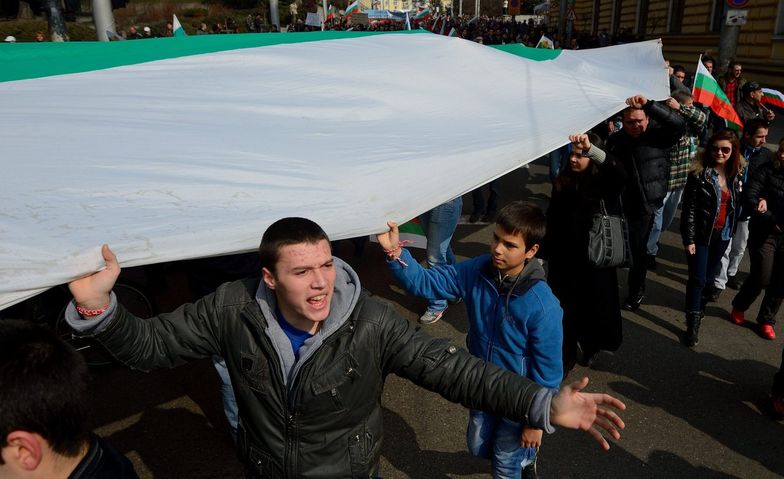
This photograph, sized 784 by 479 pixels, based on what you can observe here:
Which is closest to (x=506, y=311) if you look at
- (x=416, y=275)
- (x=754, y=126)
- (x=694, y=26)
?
(x=416, y=275)

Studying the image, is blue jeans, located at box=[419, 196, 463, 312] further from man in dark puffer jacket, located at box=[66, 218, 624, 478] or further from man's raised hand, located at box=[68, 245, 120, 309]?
man's raised hand, located at box=[68, 245, 120, 309]

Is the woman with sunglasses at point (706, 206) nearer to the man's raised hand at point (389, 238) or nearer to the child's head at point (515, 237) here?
the child's head at point (515, 237)

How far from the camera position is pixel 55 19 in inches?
301

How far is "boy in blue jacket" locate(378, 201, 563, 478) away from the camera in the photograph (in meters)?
2.46

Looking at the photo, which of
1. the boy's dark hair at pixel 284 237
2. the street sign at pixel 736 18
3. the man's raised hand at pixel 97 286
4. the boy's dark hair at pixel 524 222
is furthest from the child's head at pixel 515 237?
the street sign at pixel 736 18

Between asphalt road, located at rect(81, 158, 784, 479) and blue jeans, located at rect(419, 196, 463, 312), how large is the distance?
1.54ft

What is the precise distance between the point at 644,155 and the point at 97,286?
3.78 metres

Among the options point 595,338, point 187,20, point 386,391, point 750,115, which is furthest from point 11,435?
point 187,20

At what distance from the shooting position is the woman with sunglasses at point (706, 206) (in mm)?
4121

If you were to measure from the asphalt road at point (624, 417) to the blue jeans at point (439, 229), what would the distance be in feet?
1.54

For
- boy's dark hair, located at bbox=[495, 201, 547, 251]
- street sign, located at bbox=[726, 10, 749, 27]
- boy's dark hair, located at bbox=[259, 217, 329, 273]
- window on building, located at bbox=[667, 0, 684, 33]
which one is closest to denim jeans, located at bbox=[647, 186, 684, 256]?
boy's dark hair, located at bbox=[495, 201, 547, 251]

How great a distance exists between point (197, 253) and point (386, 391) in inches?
83.3

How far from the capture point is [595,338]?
3.55 metres

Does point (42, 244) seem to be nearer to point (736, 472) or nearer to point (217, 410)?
point (217, 410)
